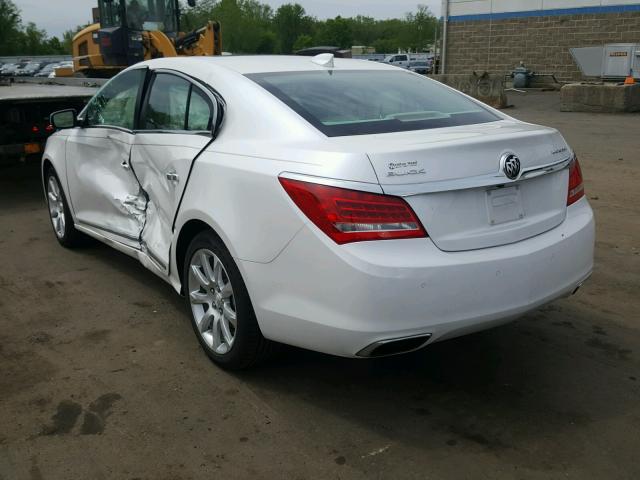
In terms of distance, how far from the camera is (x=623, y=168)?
9711 millimetres

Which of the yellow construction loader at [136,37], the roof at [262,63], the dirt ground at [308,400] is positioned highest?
the yellow construction loader at [136,37]

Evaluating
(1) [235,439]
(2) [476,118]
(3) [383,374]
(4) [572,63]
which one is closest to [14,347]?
(1) [235,439]

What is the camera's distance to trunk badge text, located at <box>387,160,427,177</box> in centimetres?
298

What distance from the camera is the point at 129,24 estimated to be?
14.9 m

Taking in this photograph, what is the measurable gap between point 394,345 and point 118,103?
9.89ft

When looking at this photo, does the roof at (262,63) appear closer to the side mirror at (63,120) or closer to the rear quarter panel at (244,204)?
the rear quarter panel at (244,204)

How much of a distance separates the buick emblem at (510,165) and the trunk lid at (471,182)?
0.06ft

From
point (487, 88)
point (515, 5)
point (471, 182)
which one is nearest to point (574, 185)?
point (471, 182)

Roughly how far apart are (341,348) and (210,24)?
13.2 metres

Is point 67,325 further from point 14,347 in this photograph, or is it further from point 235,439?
point 235,439

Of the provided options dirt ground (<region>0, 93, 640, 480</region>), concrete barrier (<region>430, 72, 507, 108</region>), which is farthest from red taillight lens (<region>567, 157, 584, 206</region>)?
concrete barrier (<region>430, 72, 507, 108</region>)

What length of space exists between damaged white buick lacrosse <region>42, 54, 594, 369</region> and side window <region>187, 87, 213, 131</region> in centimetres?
1

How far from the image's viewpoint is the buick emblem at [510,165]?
3.18 m

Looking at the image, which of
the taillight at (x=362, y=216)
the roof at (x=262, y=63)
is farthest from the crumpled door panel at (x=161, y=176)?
the taillight at (x=362, y=216)
